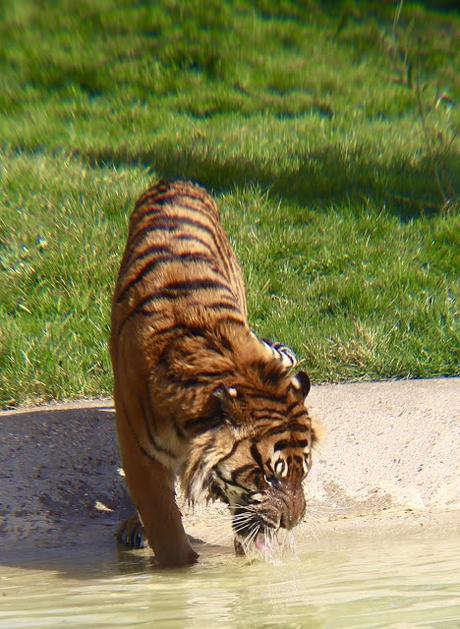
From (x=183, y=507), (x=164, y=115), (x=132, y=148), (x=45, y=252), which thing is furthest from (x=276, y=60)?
(x=183, y=507)

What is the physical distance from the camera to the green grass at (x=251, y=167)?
19.5ft

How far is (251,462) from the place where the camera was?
11.1ft

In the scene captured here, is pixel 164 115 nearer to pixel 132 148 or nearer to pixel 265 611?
pixel 132 148

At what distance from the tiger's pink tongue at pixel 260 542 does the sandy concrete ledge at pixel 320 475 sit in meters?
0.58

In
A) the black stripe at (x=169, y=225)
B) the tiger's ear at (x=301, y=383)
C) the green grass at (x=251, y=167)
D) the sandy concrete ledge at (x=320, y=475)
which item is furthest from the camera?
the green grass at (x=251, y=167)

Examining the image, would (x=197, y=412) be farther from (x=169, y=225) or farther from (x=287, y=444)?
(x=169, y=225)

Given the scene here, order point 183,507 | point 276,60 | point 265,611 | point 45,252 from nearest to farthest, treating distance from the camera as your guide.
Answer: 1. point 265,611
2. point 183,507
3. point 45,252
4. point 276,60

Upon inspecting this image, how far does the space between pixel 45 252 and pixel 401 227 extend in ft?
8.21

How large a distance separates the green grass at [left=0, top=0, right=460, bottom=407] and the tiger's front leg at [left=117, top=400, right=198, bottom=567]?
1.81m

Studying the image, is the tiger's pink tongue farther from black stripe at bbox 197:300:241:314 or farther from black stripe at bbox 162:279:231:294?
black stripe at bbox 162:279:231:294

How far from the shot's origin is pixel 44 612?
307 cm

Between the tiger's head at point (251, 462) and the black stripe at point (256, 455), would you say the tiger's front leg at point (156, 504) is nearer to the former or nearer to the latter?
the tiger's head at point (251, 462)

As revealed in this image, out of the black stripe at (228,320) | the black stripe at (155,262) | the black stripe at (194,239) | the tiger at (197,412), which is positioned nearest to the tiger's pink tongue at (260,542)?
the tiger at (197,412)

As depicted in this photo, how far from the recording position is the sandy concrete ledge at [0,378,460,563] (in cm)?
415
